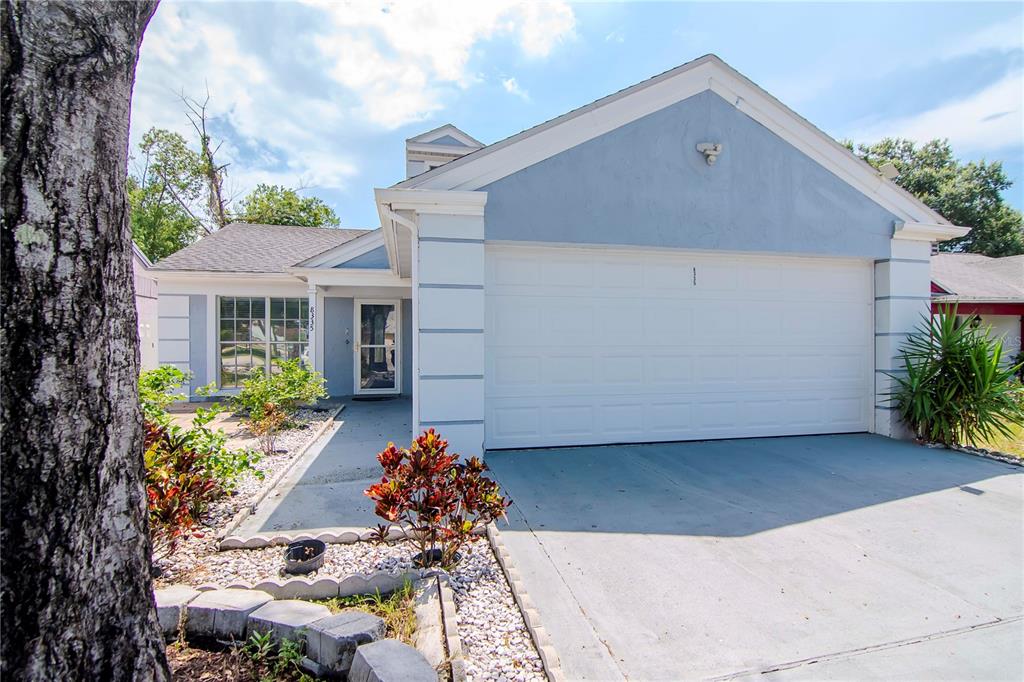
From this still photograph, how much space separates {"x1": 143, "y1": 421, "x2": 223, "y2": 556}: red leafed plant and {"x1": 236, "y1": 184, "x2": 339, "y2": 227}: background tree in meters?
26.6

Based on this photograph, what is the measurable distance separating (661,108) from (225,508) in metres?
6.23

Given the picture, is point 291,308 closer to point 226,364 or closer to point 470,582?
point 226,364

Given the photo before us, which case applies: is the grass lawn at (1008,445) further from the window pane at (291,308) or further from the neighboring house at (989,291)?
the window pane at (291,308)

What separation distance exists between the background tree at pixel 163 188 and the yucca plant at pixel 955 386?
102 ft

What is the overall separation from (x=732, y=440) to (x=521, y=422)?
2.90 meters

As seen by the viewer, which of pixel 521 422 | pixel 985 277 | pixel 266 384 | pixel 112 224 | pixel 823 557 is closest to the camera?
pixel 112 224

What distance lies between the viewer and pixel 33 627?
154 centimetres

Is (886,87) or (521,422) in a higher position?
(886,87)

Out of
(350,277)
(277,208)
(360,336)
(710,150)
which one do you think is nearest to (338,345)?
(360,336)

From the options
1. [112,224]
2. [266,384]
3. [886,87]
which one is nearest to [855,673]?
[112,224]

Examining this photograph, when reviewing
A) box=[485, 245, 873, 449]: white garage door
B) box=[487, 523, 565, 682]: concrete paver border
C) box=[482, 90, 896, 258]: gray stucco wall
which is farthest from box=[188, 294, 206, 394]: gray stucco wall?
box=[487, 523, 565, 682]: concrete paver border

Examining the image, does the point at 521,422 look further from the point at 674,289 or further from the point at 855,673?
the point at 855,673

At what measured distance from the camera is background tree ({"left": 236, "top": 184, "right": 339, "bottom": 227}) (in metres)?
27.7

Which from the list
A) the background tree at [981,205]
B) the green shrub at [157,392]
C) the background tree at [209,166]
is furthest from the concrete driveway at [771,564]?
the background tree at [981,205]
